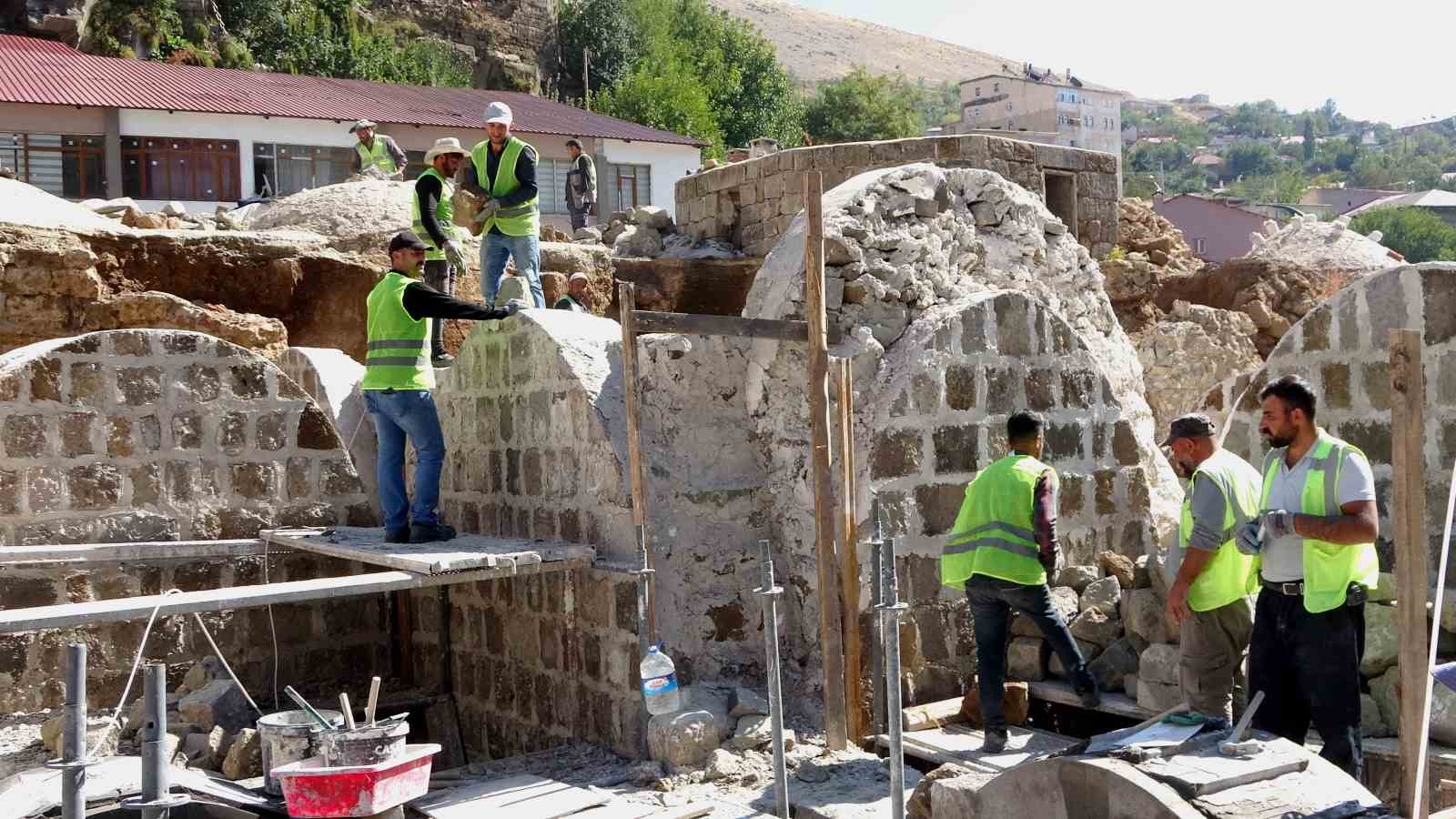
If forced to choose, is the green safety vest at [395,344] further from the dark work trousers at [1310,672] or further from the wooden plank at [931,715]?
the dark work trousers at [1310,672]

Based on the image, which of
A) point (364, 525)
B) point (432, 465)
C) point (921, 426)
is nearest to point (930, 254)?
point (921, 426)

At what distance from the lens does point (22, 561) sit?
23.4 ft

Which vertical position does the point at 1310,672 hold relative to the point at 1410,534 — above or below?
below

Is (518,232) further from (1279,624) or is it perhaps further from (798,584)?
(1279,624)

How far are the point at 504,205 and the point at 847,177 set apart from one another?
8627 millimetres

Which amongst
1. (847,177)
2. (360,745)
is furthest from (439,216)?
(847,177)

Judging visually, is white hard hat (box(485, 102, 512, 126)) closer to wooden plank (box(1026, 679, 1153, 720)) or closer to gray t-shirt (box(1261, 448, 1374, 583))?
wooden plank (box(1026, 679, 1153, 720))

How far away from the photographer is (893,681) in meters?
5.32

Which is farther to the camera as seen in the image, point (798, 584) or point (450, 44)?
point (450, 44)

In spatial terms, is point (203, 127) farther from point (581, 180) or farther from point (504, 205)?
point (504, 205)

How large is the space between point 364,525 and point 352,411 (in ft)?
2.98

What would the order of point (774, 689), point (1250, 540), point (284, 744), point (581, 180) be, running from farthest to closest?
1. point (581, 180)
2. point (284, 744)
3. point (774, 689)
4. point (1250, 540)

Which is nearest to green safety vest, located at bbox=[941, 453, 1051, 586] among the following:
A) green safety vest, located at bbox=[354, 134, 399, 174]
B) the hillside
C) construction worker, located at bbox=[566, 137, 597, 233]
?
construction worker, located at bbox=[566, 137, 597, 233]

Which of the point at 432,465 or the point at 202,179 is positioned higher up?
the point at 202,179
